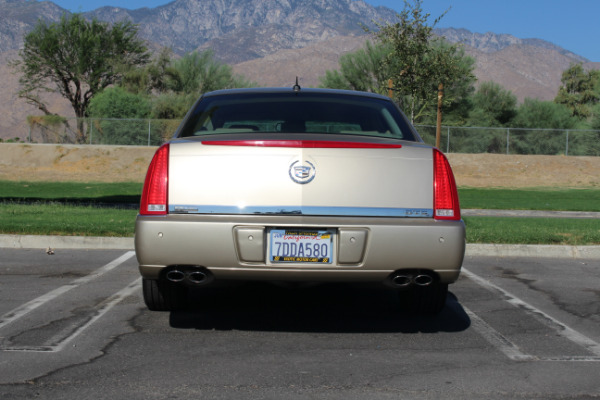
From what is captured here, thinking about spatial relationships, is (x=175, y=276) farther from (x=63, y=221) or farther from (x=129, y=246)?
(x=63, y=221)

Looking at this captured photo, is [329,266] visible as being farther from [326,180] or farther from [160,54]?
[160,54]

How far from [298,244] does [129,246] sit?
5.51 meters

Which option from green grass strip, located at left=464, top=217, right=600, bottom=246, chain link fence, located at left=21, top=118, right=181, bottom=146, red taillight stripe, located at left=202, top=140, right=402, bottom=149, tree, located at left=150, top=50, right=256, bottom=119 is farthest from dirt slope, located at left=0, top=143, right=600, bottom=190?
red taillight stripe, located at left=202, top=140, right=402, bottom=149

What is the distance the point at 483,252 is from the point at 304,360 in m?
5.85

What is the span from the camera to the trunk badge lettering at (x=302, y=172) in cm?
485

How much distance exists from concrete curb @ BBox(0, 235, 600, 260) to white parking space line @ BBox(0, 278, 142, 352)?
2.53 m

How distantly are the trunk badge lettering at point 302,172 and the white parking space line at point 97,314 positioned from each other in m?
1.79

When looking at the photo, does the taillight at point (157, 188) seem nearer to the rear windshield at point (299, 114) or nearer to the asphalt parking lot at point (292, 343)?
the rear windshield at point (299, 114)

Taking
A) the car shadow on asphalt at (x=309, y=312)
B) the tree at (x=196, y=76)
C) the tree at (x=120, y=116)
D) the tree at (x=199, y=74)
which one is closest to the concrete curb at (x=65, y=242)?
the car shadow on asphalt at (x=309, y=312)

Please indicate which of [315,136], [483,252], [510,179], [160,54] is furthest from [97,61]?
[315,136]

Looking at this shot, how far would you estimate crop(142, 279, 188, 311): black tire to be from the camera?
224 inches

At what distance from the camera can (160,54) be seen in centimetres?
5991

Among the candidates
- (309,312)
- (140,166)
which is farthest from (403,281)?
(140,166)

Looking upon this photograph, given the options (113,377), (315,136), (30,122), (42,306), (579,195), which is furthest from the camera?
(30,122)
